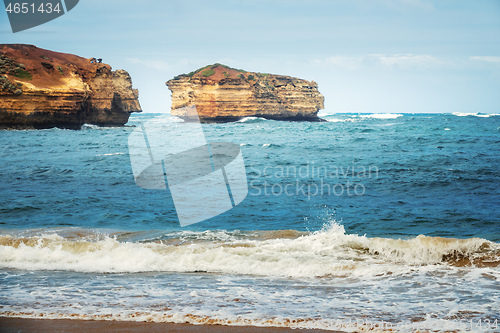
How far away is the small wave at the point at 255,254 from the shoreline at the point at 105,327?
205 centimetres

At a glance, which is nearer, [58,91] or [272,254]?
[272,254]

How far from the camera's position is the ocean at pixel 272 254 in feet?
14.3

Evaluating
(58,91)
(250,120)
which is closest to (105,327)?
(58,91)

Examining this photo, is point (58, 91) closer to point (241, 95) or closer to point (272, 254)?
point (241, 95)

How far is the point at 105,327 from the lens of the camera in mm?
3932

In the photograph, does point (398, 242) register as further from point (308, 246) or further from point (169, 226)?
point (169, 226)

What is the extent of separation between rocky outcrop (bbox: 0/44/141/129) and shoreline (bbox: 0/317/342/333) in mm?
45373

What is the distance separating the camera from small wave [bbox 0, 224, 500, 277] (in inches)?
243

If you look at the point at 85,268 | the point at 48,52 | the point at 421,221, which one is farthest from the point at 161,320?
the point at 48,52

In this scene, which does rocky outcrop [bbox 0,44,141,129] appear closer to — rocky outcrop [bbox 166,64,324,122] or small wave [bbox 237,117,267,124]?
rocky outcrop [bbox 166,64,324,122]

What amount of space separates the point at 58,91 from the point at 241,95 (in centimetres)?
4068

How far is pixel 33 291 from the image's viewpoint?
501 cm

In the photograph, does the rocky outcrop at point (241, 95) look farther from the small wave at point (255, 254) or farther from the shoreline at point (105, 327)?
the shoreline at point (105, 327)

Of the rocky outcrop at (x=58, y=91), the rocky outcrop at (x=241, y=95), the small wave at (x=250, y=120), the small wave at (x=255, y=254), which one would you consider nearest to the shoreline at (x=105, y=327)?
the small wave at (x=255, y=254)
